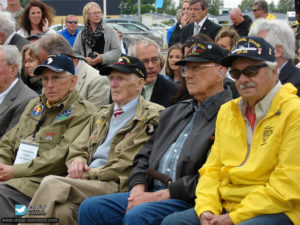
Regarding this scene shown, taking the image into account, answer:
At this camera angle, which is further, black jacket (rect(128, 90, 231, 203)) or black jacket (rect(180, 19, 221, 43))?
black jacket (rect(180, 19, 221, 43))

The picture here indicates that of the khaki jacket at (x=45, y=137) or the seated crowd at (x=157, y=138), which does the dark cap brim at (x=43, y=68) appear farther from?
the khaki jacket at (x=45, y=137)

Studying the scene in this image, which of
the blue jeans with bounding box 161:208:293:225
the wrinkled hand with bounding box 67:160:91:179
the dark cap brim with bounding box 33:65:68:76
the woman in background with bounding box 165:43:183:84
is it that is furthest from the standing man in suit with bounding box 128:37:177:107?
the blue jeans with bounding box 161:208:293:225

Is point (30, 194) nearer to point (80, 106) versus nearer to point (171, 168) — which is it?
point (80, 106)

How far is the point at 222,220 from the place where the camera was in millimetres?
3000

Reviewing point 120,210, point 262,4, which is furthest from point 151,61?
point 262,4

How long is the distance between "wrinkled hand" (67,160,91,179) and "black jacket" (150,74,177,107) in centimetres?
132

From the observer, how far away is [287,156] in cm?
286

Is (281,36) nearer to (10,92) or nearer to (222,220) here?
(222,220)

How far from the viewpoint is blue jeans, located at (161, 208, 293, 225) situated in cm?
282

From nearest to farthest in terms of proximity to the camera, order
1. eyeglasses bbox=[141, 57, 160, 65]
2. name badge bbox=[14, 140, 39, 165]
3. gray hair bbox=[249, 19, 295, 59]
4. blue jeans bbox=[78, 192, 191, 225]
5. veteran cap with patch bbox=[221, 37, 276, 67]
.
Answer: veteran cap with patch bbox=[221, 37, 276, 67] < blue jeans bbox=[78, 192, 191, 225] < gray hair bbox=[249, 19, 295, 59] < name badge bbox=[14, 140, 39, 165] < eyeglasses bbox=[141, 57, 160, 65]

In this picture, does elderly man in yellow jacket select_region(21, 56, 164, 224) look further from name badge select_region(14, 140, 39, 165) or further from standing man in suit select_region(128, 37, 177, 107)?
standing man in suit select_region(128, 37, 177, 107)

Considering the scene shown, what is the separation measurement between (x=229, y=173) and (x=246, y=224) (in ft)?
1.39

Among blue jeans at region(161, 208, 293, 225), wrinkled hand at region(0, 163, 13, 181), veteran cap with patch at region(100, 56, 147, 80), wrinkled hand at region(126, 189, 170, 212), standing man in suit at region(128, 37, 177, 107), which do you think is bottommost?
wrinkled hand at region(0, 163, 13, 181)

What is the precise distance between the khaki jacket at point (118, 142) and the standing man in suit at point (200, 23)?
11.7 feet
